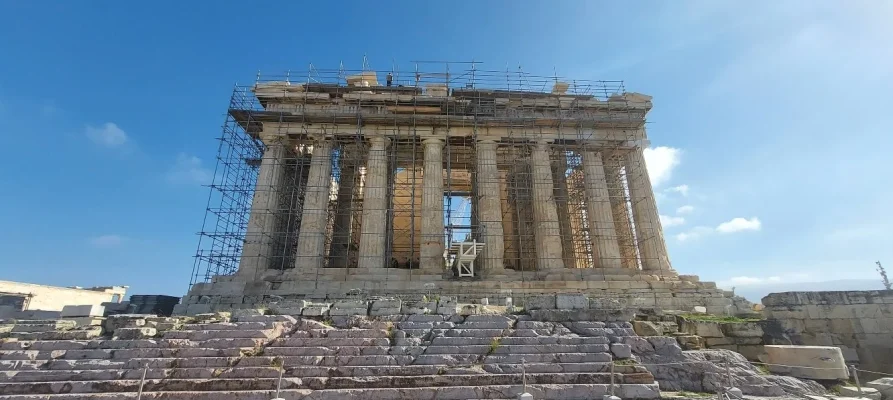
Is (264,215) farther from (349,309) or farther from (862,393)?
(862,393)

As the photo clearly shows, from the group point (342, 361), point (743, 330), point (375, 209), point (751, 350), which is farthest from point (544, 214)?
point (342, 361)

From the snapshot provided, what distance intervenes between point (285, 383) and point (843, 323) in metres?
14.8

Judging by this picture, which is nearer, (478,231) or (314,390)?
(314,390)

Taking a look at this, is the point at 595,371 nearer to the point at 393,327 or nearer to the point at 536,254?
the point at 393,327

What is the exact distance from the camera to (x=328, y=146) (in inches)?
829

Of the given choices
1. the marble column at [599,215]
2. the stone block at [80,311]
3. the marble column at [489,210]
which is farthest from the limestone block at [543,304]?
the stone block at [80,311]

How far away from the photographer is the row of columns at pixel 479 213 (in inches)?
747

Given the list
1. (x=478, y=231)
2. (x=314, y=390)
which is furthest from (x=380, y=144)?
(x=314, y=390)

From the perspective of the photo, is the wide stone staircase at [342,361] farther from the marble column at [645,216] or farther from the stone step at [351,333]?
the marble column at [645,216]

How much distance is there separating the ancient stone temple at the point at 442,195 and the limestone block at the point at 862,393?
8.49 metres

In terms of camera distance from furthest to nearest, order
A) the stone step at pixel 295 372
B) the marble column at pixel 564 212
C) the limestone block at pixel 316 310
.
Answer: the marble column at pixel 564 212
the limestone block at pixel 316 310
the stone step at pixel 295 372

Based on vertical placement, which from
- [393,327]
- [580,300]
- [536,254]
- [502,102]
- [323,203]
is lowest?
[393,327]

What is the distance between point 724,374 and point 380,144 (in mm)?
17051

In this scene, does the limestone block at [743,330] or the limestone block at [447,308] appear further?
Answer: the limestone block at [743,330]
